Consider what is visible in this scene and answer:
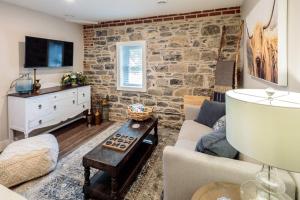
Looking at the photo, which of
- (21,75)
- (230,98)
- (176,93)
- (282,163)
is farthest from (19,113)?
(282,163)

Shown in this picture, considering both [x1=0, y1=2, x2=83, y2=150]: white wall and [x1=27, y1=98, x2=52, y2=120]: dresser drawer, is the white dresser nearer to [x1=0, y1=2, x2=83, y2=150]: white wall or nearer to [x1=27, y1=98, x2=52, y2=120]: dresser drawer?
[x1=27, y1=98, x2=52, y2=120]: dresser drawer

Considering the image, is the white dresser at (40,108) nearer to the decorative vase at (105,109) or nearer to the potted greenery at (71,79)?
the potted greenery at (71,79)

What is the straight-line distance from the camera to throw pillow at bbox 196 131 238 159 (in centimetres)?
147

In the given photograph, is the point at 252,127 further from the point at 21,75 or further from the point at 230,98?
the point at 21,75

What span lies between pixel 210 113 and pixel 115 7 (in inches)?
95.5

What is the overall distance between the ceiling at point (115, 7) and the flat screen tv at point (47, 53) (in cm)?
56

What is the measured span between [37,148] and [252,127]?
2.43m

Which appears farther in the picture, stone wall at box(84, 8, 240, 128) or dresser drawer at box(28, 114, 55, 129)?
stone wall at box(84, 8, 240, 128)

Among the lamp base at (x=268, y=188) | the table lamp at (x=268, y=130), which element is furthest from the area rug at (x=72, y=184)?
the table lamp at (x=268, y=130)

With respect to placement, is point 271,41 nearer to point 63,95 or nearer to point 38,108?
point 38,108

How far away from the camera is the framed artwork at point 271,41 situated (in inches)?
50.5

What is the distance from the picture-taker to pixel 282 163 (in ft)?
2.14

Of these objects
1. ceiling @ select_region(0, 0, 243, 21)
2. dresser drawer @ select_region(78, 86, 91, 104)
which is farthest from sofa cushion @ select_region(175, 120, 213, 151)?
dresser drawer @ select_region(78, 86, 91, 104)

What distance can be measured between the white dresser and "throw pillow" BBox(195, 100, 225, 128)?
260cm
